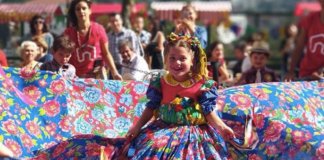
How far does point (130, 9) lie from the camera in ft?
57.4

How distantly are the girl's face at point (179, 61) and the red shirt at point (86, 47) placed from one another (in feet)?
9.29

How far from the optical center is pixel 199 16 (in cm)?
2169

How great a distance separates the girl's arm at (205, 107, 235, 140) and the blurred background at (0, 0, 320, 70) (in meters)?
6.24

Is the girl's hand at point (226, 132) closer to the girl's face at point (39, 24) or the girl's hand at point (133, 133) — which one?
the girl's hand at point (133, 133)

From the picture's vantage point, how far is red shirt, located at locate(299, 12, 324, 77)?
362 inches

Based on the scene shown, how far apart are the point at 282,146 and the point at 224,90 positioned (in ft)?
3.06

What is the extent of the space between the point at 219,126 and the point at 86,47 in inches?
126

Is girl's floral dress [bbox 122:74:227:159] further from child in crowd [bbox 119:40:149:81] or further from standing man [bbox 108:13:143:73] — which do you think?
standing man [bbox 108:13:143:73]

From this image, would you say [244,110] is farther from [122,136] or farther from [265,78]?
[265,78]

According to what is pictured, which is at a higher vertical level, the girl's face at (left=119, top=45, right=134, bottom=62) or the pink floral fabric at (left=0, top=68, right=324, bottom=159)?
the girl's face at (left=119, top=45, right=134, bottom=62)

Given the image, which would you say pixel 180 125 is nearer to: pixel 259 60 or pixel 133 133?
pixel 133 133

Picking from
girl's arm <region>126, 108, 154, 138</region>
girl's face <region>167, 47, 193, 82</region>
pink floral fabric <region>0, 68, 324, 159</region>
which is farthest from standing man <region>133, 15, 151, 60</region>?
girl's face <region>167, 47, 193, 82</region>

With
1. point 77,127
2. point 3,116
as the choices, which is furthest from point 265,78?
point 3,116

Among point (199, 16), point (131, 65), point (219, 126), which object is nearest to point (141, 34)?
point (131, 65)
